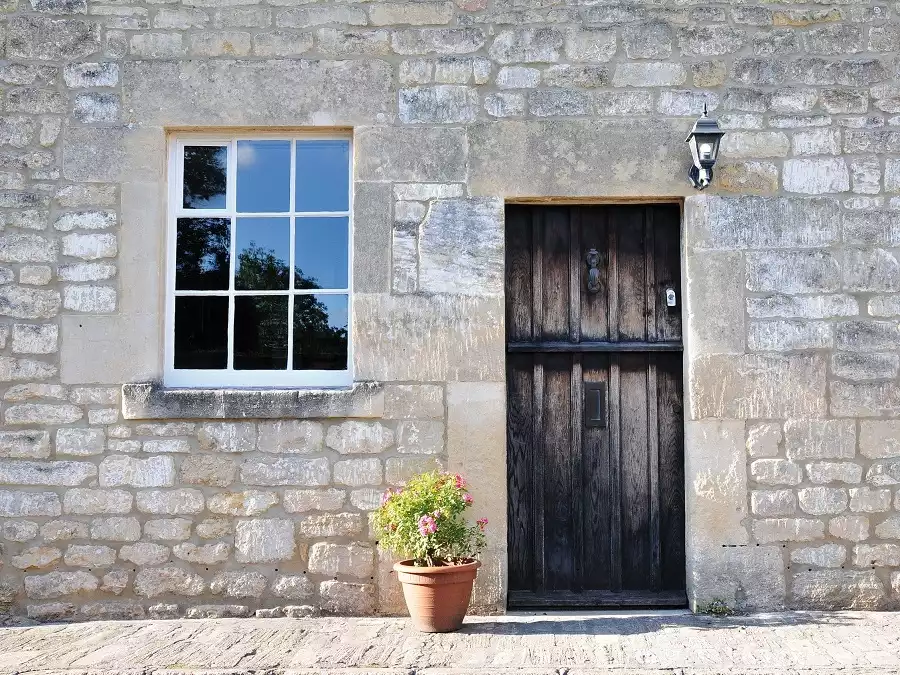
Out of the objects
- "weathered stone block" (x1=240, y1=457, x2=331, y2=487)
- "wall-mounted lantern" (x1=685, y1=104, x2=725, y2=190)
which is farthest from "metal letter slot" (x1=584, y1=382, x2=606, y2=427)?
"weathered stone block" (x1=240, y1=457, x2=331, y2=487)

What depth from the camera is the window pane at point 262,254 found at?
5.32 m

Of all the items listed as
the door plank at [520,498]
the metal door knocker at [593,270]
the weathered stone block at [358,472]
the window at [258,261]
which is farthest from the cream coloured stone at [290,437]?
the metal door knocker at [593,270]

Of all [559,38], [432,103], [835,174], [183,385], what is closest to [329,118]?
[432,103]

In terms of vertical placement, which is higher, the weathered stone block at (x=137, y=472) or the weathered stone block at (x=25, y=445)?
the weathered stone block at (x=25, y=445)

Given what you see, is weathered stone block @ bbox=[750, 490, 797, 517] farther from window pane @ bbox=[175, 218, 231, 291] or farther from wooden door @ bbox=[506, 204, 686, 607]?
window pane @ bbox=[175, 218, 231, 291]

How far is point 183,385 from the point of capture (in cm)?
526

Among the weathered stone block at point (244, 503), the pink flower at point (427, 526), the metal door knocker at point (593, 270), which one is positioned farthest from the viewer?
the metal door knocker at point (593, 270)

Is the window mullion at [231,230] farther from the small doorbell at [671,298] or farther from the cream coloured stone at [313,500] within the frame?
the small doorbell at [671,298]

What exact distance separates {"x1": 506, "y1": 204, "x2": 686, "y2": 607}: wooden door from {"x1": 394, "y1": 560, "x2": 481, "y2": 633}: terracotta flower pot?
0.64 meters

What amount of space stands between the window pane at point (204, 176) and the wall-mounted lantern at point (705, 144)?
2.62 metres

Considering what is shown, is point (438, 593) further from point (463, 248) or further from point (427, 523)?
point (463, 248)

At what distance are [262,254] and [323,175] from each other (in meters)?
0.57

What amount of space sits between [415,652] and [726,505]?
1862 mm

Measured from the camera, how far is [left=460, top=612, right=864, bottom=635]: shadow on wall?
4652mm
